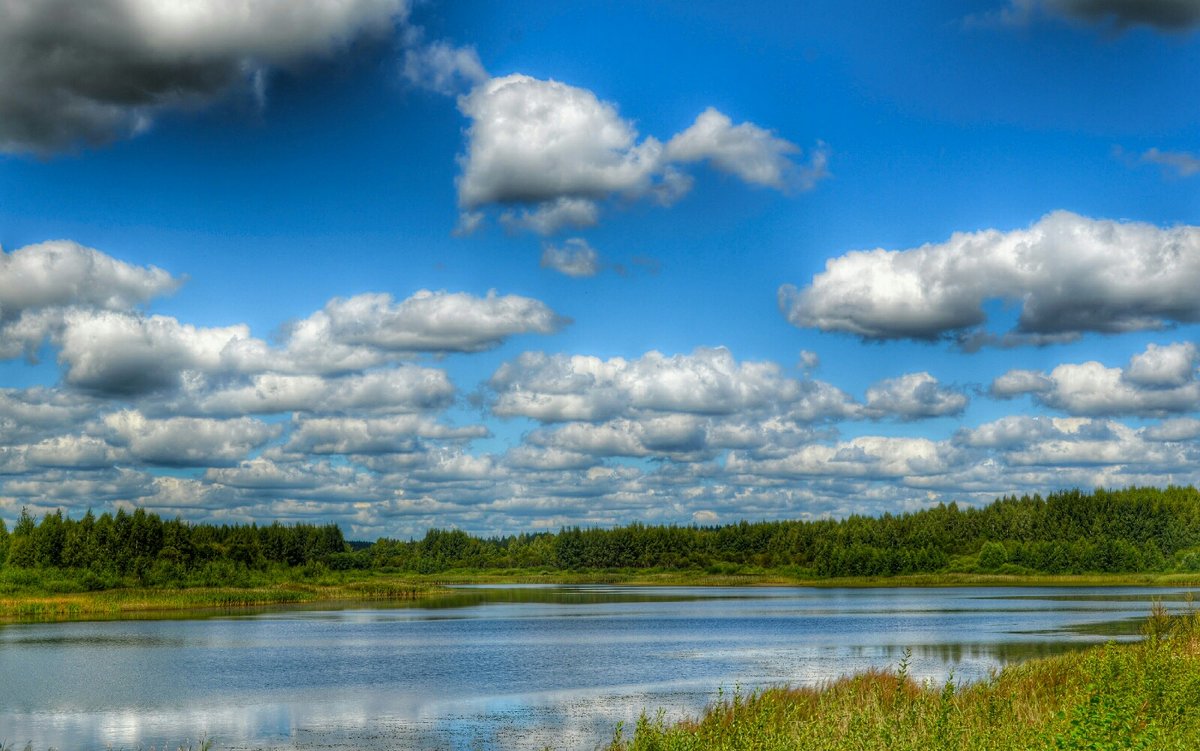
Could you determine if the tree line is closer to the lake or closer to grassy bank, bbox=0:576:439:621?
grassy bank, bbox=0:576:439:621

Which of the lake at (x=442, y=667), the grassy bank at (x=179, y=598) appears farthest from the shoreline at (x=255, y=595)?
the lake at (x=442, y=667)

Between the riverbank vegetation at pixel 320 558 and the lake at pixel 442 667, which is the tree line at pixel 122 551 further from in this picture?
the lake at pixel 442 667

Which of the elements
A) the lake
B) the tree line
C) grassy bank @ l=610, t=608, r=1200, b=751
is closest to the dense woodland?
the tree line

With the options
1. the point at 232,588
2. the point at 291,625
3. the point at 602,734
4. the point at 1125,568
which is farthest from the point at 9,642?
the point at 1125,568

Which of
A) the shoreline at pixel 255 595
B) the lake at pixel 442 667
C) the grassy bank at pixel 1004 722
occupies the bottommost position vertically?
the shoreline at pixel 255 595

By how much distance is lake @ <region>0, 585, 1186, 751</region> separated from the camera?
32281 mm

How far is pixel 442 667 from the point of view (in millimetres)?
50594

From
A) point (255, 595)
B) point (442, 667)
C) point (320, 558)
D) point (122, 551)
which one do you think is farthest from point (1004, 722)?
point (320, 558)

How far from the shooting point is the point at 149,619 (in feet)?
305

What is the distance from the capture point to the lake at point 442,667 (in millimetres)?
32281

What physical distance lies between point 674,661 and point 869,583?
146 metres

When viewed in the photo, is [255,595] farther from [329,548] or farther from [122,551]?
[329,548]

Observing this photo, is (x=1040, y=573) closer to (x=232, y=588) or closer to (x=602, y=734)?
(x=232, y=588)

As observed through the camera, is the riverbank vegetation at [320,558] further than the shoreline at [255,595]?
Yes
